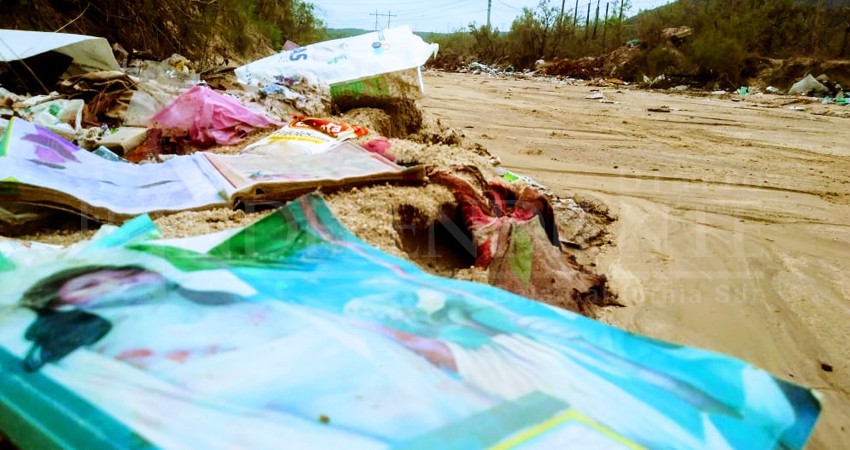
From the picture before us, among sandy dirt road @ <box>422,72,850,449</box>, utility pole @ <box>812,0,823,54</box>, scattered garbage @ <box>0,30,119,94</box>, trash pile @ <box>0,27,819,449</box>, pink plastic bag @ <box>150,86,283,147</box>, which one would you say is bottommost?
sandy dirt road @ <box>422,72,850,449</box>

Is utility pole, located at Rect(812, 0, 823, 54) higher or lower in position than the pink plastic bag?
higher

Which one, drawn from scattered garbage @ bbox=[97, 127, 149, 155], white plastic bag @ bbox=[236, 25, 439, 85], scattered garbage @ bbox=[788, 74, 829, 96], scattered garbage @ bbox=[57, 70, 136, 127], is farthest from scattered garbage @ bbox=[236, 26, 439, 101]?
scattered garbage @ bbox=[788, 74, 829, 96]

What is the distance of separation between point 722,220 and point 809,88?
31.1 ft

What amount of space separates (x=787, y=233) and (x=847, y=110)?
22.6 ft

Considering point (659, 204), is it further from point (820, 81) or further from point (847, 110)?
point (820, 81)

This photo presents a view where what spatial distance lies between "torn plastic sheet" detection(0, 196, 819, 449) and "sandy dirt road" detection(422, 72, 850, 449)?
1.08 meters

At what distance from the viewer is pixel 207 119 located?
370 centimetres

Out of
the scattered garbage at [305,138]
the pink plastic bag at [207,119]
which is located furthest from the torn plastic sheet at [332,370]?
the pink plastic bag at [207,119]

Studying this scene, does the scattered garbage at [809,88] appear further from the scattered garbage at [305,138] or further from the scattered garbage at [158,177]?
the scattered garbage at [158,177]

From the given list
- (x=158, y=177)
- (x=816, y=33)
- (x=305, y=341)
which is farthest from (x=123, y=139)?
(x=816, y=33)

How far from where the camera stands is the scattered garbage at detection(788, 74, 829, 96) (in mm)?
10758

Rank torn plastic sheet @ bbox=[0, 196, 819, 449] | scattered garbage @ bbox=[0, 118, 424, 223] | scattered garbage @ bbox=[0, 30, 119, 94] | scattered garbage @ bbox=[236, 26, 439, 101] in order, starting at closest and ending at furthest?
torn plastic sheet @ bbox=[0, 196, 819, 449] < scattered garbage @ bbox=[0, 118, 424, 223] < scattered garbage @ bbox=[0, 30, 119, 94] < scattered garbage @ bbox=[236, 26, 439, 101]

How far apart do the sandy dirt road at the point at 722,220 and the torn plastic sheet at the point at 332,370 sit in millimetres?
1081

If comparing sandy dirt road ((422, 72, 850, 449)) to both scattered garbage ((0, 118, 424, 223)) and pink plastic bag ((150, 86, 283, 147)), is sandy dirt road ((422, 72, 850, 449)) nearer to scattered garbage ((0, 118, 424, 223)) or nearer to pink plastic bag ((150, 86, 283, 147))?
scattered garbage ((0, 118, 424, 223))
